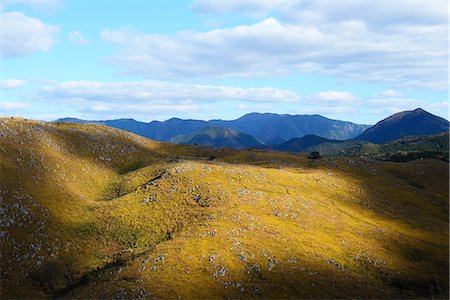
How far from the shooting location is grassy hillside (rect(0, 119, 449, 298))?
64062 millimetres

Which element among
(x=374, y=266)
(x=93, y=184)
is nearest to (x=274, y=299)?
(x=374, y=266)

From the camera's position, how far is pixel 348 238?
276 ft

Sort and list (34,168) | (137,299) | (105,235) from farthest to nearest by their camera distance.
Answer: (34,168)
(105,235)
(137,299)

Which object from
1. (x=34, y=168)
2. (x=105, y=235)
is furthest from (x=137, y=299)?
(x=34, y=168)

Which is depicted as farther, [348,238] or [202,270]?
[348,238]

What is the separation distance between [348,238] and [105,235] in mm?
53420

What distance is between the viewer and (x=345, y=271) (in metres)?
71.0

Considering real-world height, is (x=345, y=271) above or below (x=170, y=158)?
below

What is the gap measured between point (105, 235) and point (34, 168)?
28399 mm

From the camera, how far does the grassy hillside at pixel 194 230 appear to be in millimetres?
64062

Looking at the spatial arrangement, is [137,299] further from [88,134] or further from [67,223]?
[88,134]

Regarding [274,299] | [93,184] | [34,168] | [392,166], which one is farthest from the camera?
[392,166]

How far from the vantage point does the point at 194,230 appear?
3046 inches

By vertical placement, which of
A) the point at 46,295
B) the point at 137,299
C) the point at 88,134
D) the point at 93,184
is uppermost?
the point at 88,134
